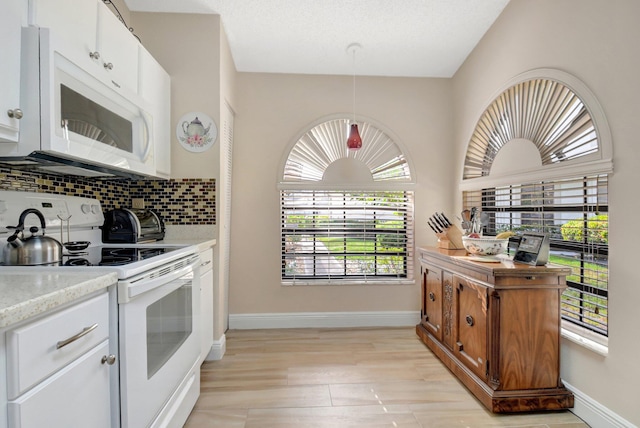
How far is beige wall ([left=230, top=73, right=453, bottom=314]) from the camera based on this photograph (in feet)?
10.5

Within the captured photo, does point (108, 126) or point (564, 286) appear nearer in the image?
point (108, 126)

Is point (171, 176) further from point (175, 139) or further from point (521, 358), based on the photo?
point (521, 358)

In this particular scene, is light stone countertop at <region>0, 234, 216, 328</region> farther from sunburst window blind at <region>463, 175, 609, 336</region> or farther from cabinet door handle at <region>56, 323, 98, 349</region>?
sunburst window blind at <region>463, 175, 609, 336</region>

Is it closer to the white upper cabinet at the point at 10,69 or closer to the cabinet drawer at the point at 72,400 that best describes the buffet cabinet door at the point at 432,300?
the cabinet drawer at the point at 72,400

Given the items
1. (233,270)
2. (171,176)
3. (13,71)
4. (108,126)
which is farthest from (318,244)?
(13,71)

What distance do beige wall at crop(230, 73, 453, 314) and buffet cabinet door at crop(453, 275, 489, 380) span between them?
103 cm

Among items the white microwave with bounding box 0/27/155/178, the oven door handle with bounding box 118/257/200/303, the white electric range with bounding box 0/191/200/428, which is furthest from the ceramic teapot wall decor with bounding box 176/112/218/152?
the oven door handle with bounding box 118/257/200/303

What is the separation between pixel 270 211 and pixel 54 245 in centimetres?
194

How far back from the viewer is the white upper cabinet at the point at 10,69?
1.14m

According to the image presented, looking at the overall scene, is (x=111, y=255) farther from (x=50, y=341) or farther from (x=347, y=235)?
(x=347, y=235)

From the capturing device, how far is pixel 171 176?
2.53m

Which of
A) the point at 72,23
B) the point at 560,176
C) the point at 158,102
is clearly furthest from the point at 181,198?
the point at 560,176

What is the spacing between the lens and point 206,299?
2330mm

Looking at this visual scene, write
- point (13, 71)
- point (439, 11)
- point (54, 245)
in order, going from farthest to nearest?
point (439, 11) < point (54, 245) < point (13, 71)
